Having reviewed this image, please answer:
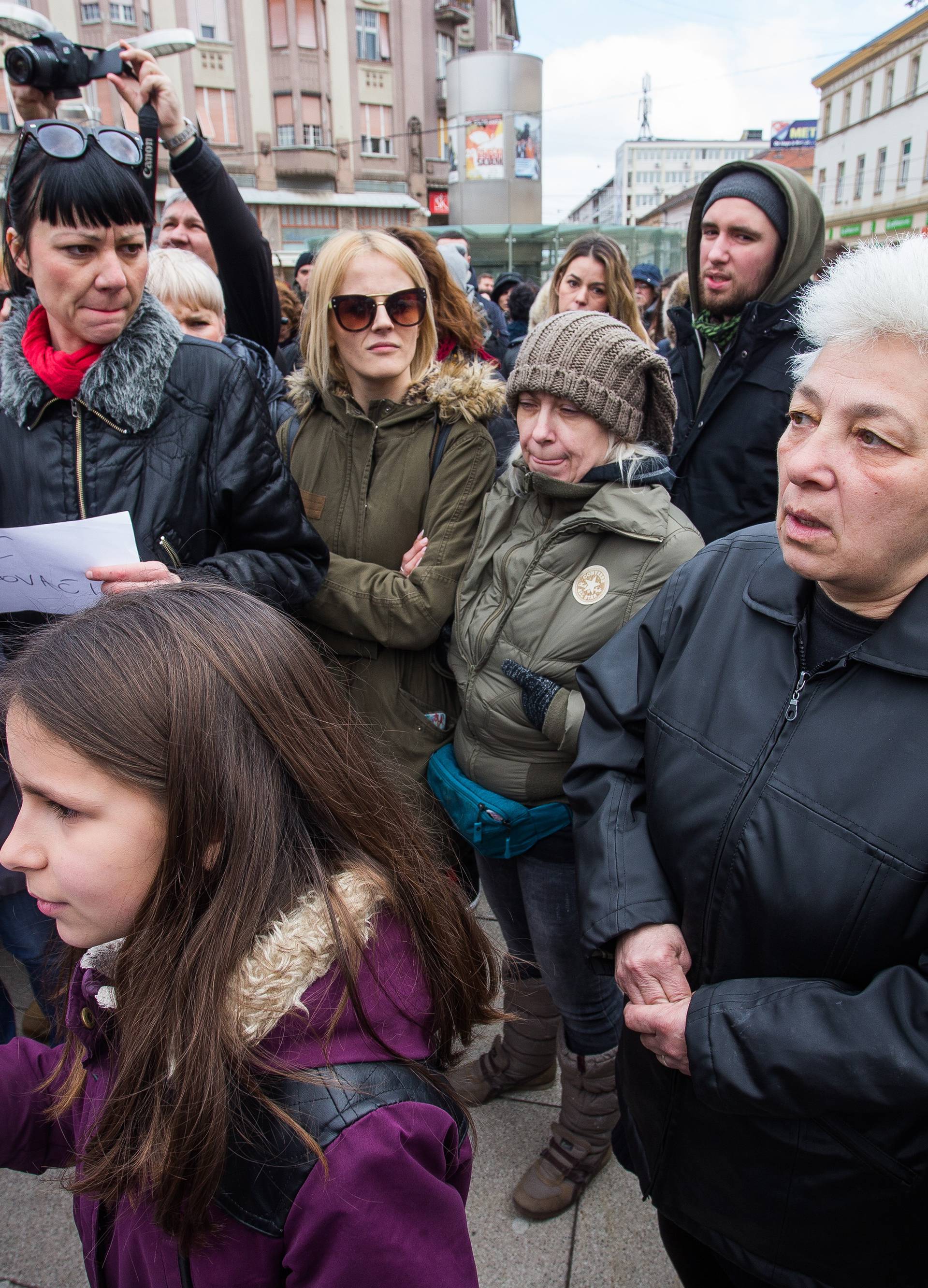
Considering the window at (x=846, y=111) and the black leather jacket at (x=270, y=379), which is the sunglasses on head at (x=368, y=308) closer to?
the black leather jacket at (x=270, y=379)

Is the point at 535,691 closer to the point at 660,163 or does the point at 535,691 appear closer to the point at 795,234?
the point at 795,234

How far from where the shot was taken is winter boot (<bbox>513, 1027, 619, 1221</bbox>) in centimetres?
211

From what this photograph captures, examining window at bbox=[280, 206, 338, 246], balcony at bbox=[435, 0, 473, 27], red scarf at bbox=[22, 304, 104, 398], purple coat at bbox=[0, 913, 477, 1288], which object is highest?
balcony at bbox=[435, 0, 473, 27]

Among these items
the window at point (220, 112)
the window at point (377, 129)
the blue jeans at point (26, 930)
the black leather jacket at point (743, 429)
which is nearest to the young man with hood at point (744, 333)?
the black leather jacket at point (743, 429)

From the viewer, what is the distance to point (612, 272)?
12.8 ft

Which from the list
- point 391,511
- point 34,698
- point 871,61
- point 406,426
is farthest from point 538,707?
point 871,61

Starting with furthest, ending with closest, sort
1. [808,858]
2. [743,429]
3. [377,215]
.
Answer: [377,215] → [743,429] → [808,858]

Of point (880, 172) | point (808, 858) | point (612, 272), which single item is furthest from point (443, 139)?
point (808, 858)

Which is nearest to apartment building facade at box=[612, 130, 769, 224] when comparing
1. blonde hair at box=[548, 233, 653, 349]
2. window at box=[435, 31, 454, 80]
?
window at box=[435, 31, 454, 80]

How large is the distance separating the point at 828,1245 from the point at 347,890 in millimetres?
949

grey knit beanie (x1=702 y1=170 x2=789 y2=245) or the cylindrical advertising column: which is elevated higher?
the cylindrical advertising column

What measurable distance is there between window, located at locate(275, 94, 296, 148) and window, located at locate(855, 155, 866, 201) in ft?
109

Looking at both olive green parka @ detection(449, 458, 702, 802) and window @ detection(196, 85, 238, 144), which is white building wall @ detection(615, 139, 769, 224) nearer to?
window @ detection(196, 85, 238, 144)

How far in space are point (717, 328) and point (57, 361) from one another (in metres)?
2.17
